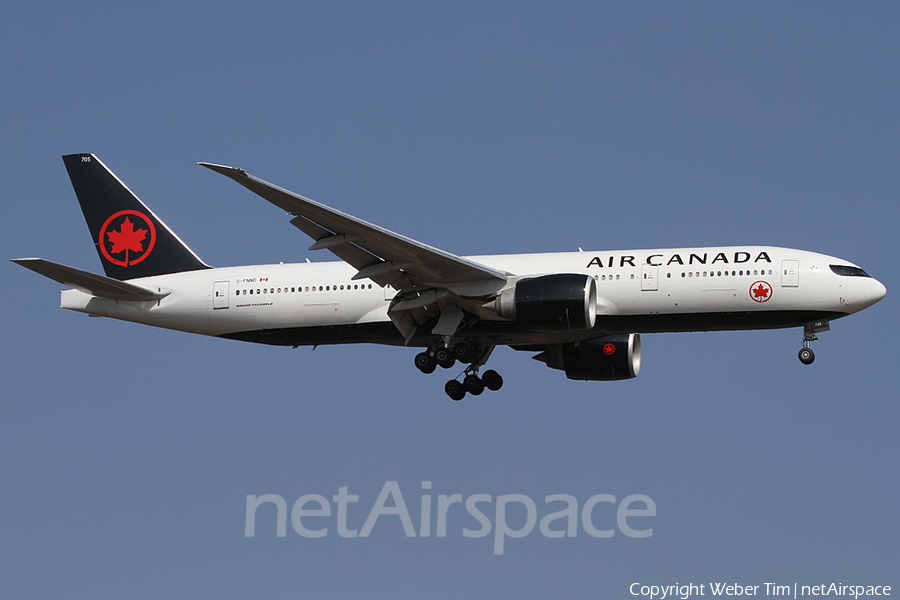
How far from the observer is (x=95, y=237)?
4166 centimetres

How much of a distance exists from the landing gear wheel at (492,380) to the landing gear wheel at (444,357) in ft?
7.64

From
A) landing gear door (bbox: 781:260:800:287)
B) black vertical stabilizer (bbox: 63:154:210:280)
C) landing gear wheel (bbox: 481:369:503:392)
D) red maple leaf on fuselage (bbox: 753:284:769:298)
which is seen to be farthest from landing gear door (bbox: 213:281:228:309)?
landing gear door (bbox: 781:260:800:287)

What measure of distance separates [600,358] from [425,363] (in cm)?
620

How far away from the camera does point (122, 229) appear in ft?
136

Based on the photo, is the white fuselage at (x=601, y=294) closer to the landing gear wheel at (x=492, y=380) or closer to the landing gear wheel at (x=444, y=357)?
the landing gear wheel at (x=444, y=357)

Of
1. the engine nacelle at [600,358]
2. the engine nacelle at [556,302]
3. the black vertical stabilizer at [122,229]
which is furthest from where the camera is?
the black vertical stabilizer at [122,229]

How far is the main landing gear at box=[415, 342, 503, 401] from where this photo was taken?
37.5 meters

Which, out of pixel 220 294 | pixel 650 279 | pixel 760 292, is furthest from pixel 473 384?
pixel 760 292

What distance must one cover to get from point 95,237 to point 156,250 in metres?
2.36

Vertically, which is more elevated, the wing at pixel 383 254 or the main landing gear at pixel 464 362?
the wing at pixel 383 254

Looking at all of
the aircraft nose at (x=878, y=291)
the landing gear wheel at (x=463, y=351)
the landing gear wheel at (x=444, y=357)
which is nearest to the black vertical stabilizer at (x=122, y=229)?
the landing gear wheel at (x=444, y=357)

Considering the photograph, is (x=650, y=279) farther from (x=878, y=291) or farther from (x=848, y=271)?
(x=878, y=291)

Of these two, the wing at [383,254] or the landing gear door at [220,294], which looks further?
the landing gear door at [220,294]

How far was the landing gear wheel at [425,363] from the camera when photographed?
37.6 metres
